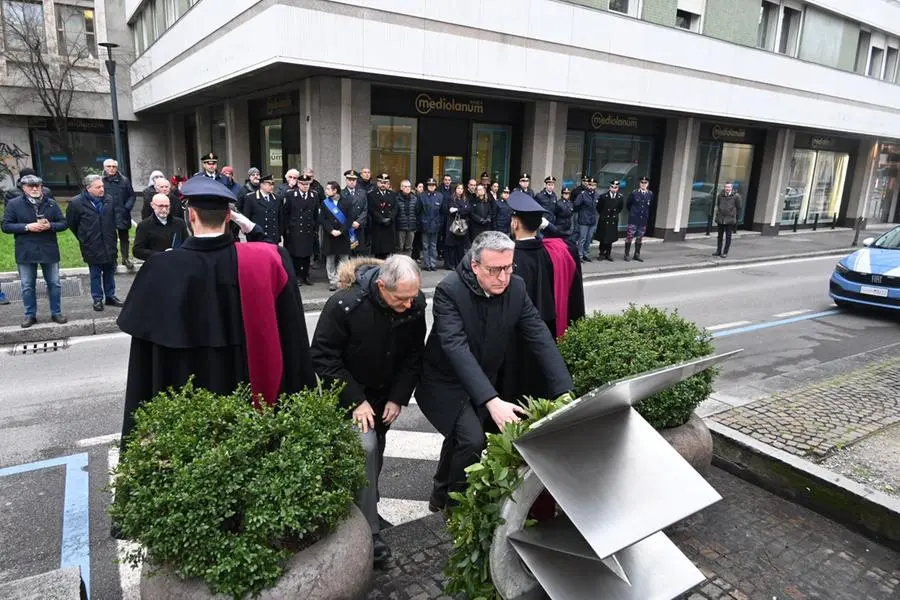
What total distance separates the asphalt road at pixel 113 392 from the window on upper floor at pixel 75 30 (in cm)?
2528

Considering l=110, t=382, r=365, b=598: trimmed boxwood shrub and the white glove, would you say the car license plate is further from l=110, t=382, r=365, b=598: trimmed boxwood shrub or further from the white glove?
l=110, t=382, r=365, b=598: trimmed boxwood shrub

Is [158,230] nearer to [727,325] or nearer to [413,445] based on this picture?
[413,445]

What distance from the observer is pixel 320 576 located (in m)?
2.58

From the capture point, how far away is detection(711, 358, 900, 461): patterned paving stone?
517 cm

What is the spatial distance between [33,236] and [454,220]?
7954 mm

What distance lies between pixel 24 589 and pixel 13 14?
3146 cm

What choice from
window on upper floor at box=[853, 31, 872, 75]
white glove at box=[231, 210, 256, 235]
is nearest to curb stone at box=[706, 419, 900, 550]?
white glove at box=[231, 210, 256, 235]

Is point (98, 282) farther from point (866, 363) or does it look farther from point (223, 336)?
point (866, 363)

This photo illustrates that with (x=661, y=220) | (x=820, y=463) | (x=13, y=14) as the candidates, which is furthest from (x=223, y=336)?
(x=13, y=14)

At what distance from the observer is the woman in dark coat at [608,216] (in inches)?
663

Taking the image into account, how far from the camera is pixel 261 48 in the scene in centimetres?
1255

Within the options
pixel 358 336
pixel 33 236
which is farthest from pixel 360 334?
pixel 33 236

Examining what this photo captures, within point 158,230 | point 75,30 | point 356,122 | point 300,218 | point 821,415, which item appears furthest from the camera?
point 75,30

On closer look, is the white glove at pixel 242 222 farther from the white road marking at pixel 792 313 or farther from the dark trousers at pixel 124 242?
the white road marking at pixel 792 313
